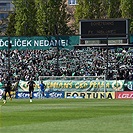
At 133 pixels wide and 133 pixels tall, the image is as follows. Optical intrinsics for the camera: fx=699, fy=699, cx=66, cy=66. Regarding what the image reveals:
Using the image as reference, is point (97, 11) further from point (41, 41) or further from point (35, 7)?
point (41, 41)

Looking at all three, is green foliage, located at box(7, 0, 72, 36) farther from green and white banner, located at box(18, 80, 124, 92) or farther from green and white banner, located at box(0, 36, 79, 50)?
green and white banner, located at box(18, 80, 124, 92)

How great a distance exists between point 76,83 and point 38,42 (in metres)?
8.36

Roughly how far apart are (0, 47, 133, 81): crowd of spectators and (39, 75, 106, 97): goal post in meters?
2.42

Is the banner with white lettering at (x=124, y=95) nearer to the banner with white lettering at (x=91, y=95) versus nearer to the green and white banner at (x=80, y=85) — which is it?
the banner with white lettering at (x=91, y=95)

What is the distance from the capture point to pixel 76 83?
62094mm

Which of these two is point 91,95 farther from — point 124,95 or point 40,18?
point 40,18

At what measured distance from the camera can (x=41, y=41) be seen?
6844 cm

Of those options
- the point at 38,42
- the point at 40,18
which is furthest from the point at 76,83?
the point at 40,18

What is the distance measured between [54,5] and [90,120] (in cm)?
6433

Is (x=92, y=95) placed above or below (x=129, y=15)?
below

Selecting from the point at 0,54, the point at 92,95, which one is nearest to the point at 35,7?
the point at 0,54

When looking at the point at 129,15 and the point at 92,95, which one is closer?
the point at 92,95

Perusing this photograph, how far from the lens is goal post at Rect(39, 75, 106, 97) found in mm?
61000

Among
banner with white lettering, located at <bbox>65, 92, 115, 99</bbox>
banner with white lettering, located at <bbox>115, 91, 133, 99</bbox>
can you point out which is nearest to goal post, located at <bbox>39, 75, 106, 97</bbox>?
banner with white lettering, located at <bbox>65, 92, 115, 99</bbox>
